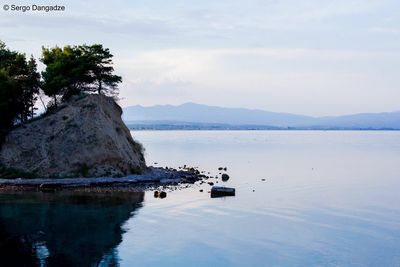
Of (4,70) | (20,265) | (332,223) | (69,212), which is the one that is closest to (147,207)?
(69,212)

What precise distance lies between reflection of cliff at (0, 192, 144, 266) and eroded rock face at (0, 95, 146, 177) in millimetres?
→ 12419

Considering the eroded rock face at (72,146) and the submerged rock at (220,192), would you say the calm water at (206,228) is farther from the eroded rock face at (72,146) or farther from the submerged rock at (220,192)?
the eroded rock face at (72,146)

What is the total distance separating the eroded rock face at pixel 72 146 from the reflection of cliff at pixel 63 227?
12.4 metres

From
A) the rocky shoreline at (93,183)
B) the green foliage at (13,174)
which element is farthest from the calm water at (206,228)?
the green foliage at (13,174)

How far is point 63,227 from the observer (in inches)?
1847

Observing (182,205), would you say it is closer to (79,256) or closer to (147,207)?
(147,207)

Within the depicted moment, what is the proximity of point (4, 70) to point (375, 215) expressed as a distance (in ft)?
213

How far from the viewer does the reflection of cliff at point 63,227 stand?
36188 mm

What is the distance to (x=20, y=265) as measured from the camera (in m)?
33.6

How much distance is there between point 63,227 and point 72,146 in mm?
32933

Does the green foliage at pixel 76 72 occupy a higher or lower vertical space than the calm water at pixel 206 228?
higher

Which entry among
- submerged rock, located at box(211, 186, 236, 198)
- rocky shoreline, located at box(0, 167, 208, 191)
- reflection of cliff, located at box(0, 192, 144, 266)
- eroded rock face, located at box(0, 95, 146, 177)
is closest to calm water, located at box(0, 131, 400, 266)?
reflection of cliff, located at box(0, 192, 144, 266)

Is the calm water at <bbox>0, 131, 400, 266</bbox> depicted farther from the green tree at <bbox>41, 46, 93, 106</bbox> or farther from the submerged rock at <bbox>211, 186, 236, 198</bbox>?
the green tree at <bbox>41, 46, 93, 106</bbox>

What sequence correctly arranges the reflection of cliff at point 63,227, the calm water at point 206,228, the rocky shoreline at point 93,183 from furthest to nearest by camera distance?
the rocky shoreline at point 93,183 → the calm water at point 206,228 → the reflection of cliff at point 63,227
